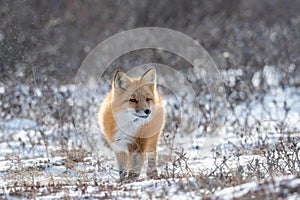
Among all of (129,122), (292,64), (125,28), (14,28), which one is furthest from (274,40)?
(129,122)

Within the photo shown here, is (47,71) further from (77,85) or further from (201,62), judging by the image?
(201,62)

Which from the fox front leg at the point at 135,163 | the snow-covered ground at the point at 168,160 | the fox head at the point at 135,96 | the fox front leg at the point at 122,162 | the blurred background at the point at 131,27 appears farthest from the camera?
the blurred background at the point at 131,27

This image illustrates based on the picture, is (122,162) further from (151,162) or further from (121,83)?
(121,83)

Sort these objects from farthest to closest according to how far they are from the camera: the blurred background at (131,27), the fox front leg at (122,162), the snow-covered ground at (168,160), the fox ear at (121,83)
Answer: the blurred background at (131,27) → the fox ear at (121,83) → the fox front leg at (122,162) → the snow-covered ground at (168,160)

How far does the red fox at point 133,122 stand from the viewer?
8102 mm

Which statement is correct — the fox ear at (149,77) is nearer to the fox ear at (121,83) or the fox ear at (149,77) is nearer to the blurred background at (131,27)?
the fox ear at (121,83)

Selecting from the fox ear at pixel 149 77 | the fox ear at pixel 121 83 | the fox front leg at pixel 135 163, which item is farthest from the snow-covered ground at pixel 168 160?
the fox ear at pixel 149 77

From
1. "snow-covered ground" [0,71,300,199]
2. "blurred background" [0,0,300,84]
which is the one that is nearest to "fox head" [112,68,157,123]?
"snow-covered ground" [0,71,300,199]

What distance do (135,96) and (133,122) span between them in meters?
0.39

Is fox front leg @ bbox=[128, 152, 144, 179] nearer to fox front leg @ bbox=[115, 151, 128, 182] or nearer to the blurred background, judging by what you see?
fox front leg @ bbox=[115, 151, 128, 182]

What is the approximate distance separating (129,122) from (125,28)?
1282cm

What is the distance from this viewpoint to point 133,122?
27.3 feet

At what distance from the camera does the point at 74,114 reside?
501 inches

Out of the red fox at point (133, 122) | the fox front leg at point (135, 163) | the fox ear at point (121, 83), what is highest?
the fox ear at point (121, 83)
